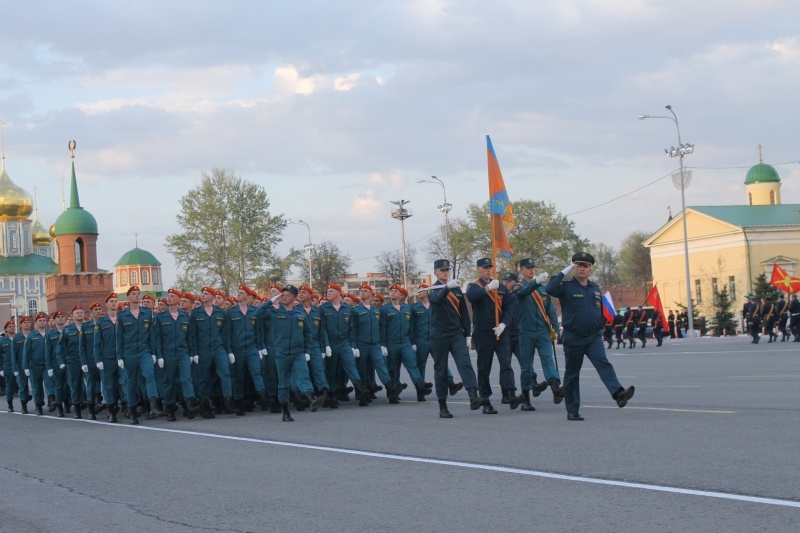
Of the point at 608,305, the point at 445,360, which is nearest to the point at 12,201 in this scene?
the point at 608,305

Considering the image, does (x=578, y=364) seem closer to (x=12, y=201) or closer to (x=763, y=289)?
(x=763, y=289)

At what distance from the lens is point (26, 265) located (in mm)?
146750

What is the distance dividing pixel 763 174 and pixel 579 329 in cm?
9341

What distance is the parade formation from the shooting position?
1488 centimetres

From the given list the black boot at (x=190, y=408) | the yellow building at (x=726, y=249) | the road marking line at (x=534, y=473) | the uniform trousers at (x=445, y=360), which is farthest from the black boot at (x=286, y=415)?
the yellow building at (x=726, y=249)

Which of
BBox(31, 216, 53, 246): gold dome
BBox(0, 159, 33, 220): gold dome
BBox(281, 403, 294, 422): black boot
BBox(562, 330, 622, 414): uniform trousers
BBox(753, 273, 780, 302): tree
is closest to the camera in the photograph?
BBox(562, 330, 622, 414): uniform trousers

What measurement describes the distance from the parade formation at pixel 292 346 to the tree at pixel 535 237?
7841cm

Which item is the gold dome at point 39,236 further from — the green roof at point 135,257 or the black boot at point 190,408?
the black boot at point 190,408

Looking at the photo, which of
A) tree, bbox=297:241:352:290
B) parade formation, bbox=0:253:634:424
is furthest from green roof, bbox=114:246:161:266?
parade formation, bbox=0:253:634:424

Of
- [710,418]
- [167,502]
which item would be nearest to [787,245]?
[710,418]

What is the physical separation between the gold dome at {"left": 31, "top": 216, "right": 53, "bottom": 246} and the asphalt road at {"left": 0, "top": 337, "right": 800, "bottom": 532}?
149998 mm

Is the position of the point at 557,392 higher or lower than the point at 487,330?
lower

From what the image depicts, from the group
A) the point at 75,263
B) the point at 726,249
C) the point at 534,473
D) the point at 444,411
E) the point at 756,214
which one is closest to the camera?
the point at 534,473

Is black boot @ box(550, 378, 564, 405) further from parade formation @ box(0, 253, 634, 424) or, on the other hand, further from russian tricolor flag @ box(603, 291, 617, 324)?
russian tricolor flag @ box(603, 291, 617, 324)
